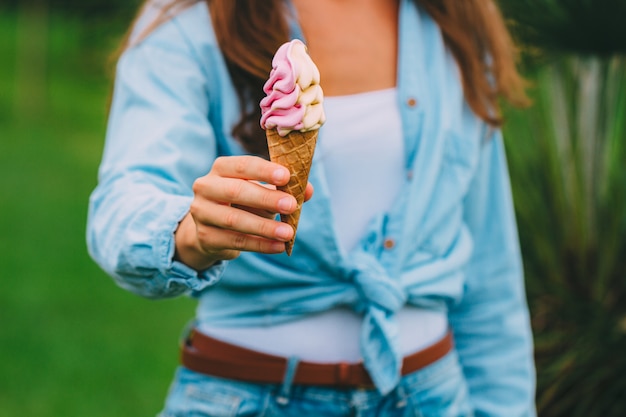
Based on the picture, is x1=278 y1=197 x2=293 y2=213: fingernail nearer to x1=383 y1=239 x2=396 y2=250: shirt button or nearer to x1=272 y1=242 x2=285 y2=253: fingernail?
x1=272 y1=242 x2=285 y2=253: fingernail

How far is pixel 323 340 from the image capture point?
1.83 m

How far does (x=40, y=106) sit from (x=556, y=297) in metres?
12.0

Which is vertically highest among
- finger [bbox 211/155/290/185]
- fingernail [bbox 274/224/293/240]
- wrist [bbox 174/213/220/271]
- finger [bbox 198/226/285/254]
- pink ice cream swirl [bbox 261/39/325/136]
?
pink ice cream swirl [bbox 261/39/325/136]

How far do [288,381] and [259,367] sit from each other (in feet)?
0.21

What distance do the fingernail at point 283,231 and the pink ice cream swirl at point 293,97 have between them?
173 millimetres

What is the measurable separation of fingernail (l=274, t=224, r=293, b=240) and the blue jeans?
0.59 meters

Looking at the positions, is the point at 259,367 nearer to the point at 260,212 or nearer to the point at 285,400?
the point at 285,400

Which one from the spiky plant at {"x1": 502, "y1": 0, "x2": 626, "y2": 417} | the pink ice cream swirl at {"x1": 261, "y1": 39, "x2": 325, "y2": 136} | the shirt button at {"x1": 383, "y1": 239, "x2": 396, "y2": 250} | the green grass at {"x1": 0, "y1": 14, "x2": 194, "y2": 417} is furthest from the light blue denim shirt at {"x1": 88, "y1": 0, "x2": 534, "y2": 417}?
the spiky plant at {"x1": 502, "y1": 0, "x2": 626, "y2": 417}

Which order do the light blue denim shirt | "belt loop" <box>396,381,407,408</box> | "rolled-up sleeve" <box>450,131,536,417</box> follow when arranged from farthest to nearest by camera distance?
"rolled-up sleeve" <box>450,131,536,417</box>, "belt loop" <box>396,381,407,408</box>, the light blue denim shirt

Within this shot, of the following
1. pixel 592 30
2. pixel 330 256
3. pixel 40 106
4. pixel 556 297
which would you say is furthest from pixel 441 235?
pixel 40 106

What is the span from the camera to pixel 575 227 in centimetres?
374

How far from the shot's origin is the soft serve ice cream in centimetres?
138

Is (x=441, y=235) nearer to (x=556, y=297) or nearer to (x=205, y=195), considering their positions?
(x=205, y=195)

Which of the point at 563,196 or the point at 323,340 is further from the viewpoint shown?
→ the point at 563,196
